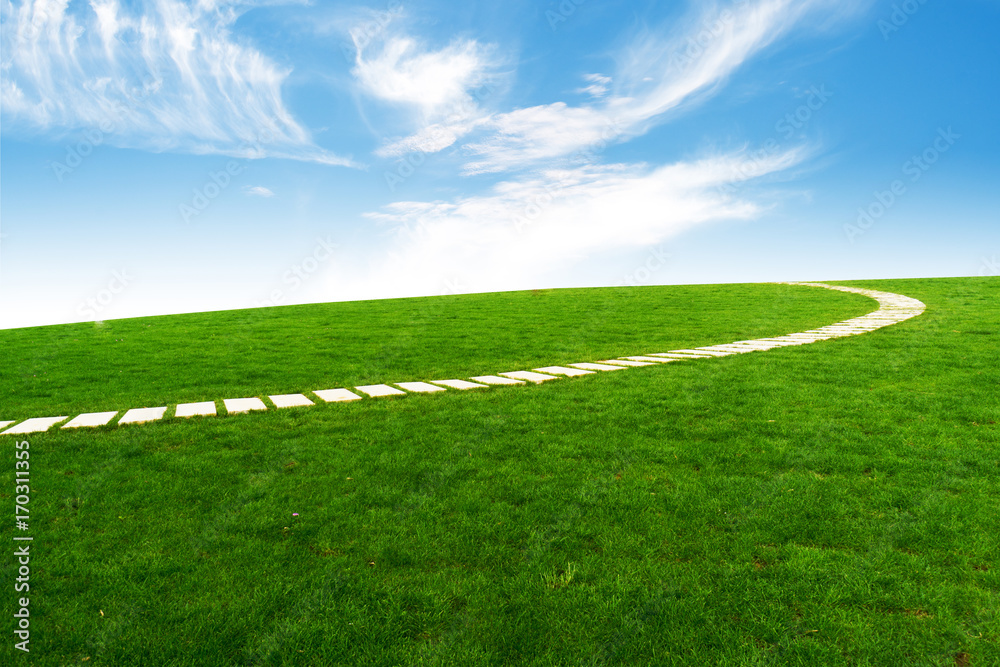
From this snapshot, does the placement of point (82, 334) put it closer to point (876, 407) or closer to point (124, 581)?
point (124, 581)

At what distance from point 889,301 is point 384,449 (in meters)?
19.9

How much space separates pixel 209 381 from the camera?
842 centimetres

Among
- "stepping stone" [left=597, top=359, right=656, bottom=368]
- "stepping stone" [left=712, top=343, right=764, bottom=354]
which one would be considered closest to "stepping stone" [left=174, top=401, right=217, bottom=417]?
"stepping stone" [left=597, top=359, right=656, bottom=368]

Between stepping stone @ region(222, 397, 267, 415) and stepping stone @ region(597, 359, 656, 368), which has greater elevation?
stepping stone @ region(222, 397, 267, 415)

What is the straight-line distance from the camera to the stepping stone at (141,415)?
5.98 meters

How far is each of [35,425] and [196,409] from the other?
1549 millimetres

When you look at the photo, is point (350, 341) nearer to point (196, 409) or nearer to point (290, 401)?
point (290, 401)

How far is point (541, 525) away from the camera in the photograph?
345cm

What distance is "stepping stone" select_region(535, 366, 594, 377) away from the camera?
26.6 feet

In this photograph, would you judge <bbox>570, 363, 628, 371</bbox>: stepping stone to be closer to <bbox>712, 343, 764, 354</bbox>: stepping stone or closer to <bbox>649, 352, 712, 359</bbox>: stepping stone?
<bbox>649, 352, 712, 359</bbox>: stepping stone

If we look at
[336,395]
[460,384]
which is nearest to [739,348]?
[460,384]

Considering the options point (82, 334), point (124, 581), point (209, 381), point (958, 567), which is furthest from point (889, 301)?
point (82, 334)

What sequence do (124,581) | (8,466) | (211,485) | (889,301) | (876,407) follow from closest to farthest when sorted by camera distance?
(124,581), (211,485), (8,466), (876,407), (889,301)

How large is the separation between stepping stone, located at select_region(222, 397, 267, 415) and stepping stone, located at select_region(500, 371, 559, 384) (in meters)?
3.46
